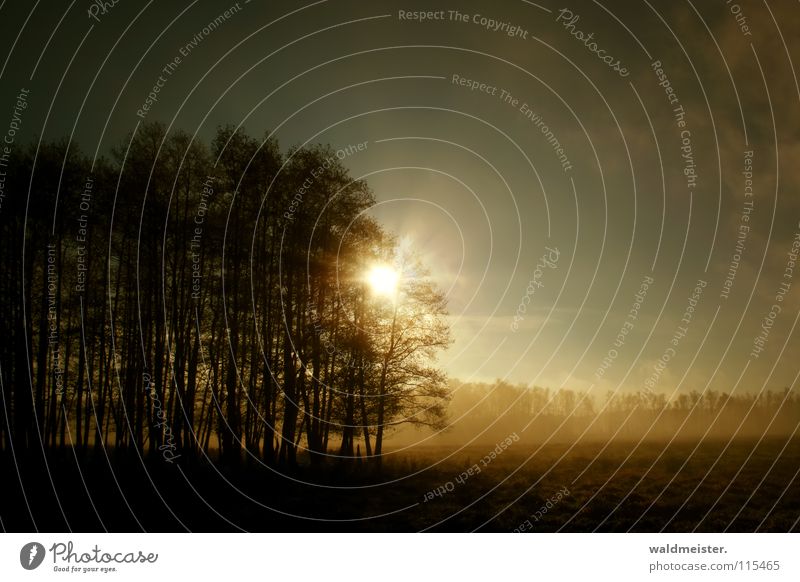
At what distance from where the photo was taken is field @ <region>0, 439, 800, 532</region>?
41.3ft

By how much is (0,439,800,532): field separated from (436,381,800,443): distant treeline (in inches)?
39.2

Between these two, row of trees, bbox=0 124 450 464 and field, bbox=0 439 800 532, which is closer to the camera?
field, bbox=0 439 800 532

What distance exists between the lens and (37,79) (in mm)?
11781
